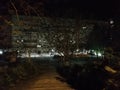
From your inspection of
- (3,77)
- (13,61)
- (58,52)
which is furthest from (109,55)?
(58,52)

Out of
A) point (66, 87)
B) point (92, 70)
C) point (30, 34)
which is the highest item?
point (30, 34)

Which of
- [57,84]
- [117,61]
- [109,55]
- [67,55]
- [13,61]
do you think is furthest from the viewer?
Answer: [67,55]

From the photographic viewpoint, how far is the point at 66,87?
13.0 metres

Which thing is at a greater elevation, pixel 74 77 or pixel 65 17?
pixel 65 17

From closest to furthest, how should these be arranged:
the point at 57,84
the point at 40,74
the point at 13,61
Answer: the point at 57,84 < the point at 40,74 < the point at 13,61

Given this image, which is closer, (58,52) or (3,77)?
(3,77)

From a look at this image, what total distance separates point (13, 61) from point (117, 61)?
323 inches

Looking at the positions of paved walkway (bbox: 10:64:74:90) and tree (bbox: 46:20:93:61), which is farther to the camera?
tree (bbox: 46:20:93:61)

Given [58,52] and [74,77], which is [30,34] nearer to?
[58,52]

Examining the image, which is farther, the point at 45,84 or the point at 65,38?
the point at 65,38

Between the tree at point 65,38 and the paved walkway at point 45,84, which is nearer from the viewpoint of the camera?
the paved walkway at point 45,84

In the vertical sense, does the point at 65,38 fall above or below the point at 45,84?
above

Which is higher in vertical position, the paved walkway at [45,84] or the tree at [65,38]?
the tree at [65,38]

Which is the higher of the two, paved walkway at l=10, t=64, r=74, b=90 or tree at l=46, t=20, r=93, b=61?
tree at l=46, t=20, r=93, b=61
